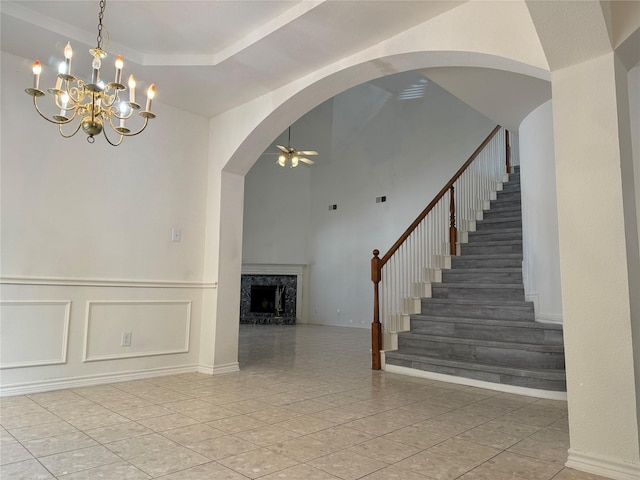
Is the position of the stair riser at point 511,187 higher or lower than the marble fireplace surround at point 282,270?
higher

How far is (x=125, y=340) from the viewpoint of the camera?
A: 4.10m

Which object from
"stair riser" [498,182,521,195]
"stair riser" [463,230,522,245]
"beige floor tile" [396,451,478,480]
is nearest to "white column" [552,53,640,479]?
"beige floor tile" [396,451,478,480]

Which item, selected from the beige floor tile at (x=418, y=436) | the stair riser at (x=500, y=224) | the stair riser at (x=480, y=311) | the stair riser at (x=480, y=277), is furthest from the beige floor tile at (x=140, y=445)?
the stair riser at (x=500, y=224)

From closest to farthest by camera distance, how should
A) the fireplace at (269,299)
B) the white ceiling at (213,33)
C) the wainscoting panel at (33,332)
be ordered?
the white ceiling at (213,33) → the wainscoting panel at (33,332) → the fireplace at (269,299)

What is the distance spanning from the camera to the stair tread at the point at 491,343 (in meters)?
3.94

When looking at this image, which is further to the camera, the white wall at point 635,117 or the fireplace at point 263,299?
the fireplace at point 263,299

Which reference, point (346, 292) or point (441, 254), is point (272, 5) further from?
point (346, 292)

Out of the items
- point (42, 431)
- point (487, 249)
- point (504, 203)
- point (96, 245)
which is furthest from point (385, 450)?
point (504, 203)

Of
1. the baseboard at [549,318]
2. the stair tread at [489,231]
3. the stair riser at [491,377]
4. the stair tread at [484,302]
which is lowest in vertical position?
the stair riser at [491,377]

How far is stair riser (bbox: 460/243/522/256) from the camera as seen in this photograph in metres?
5.81

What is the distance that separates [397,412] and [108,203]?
3146 millimetres

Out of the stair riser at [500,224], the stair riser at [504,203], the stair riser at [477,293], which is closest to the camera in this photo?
the stair riser at [477,293]

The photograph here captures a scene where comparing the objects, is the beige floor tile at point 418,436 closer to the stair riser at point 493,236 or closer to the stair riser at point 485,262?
the stair riser at point 485,262

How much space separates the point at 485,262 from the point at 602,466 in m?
3.82
